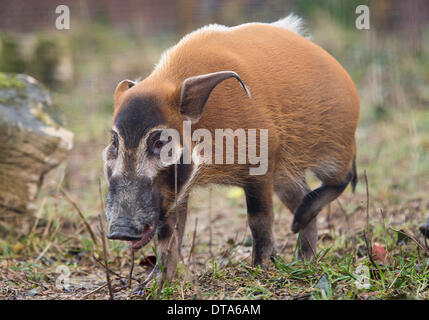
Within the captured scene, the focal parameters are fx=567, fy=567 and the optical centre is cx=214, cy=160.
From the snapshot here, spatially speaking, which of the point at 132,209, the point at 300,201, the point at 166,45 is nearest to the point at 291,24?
the point at 300,201

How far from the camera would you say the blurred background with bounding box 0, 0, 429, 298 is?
6.01m

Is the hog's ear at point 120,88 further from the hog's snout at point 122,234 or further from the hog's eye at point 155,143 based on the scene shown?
the hog's snout at point 122,234

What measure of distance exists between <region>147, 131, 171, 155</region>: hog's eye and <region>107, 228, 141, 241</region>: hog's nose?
441mm

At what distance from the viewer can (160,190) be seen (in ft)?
9.62

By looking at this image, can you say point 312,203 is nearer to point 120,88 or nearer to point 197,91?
point 197,91

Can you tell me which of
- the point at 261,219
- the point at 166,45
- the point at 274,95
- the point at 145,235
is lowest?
the point at 261,219

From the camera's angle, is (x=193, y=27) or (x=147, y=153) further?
(x=193, y=27)

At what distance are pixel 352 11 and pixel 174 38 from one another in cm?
424

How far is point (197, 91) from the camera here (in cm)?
297

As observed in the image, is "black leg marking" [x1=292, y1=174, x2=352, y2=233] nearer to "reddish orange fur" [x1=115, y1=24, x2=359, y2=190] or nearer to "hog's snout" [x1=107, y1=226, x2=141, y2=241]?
"reddish orange fur" [x1=115, y1=24, x2=359, y2=190]

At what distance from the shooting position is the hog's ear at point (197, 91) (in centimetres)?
292

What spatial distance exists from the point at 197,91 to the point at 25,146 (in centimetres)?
196
